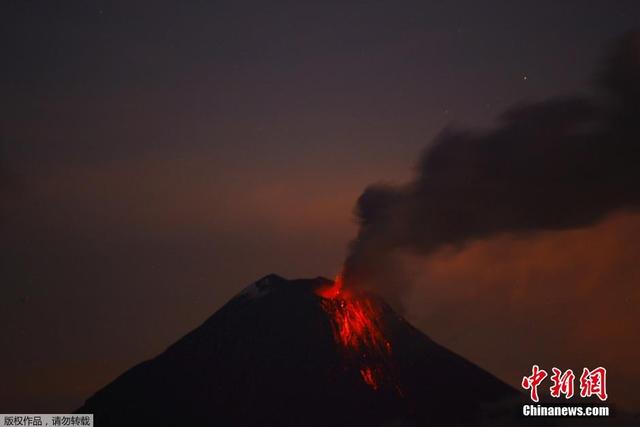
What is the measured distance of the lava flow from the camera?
90.1 m

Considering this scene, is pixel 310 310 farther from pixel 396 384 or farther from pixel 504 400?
pixel 504 400

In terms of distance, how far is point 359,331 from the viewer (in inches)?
3583

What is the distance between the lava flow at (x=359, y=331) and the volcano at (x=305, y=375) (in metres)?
0.08

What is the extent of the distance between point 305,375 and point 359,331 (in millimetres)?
5734

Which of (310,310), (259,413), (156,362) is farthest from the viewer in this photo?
(156,362)

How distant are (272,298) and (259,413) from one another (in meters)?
12.8

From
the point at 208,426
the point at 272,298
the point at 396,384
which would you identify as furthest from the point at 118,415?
the point at 396,384

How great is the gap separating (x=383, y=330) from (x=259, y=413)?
13.9 m

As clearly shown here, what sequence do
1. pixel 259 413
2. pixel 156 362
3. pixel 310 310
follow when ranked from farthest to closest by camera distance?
pixel 156 362, pixel 310 310, pixel 259 413

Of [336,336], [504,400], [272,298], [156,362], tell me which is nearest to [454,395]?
[504,400]

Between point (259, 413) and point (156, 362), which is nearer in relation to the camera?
point (259, 413)

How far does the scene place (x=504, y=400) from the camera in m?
95.2

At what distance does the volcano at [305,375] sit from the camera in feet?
287

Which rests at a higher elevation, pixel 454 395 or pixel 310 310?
pixel 310 310
